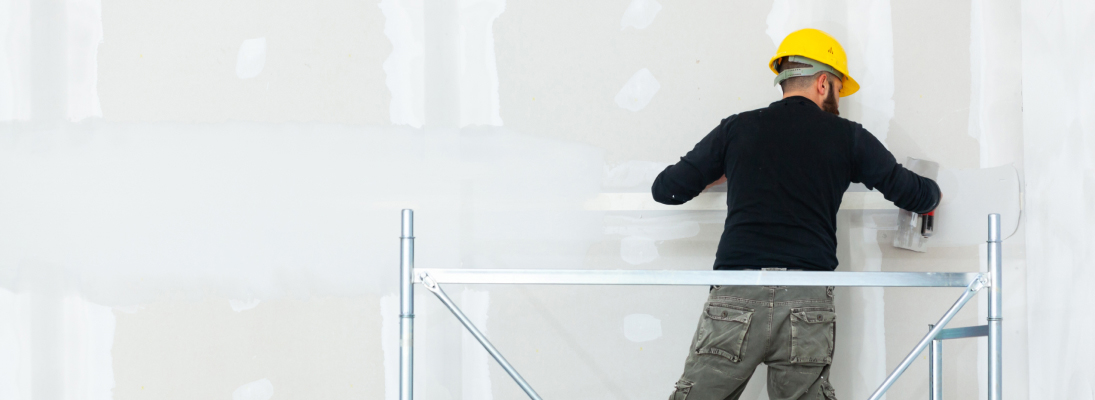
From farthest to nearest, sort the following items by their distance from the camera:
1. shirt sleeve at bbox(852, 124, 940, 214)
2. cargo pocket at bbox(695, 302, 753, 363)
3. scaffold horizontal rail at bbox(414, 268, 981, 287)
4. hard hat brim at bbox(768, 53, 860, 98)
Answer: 1. hard hat brim at bbox(768, 53, 860, 98)
2. shirt sleeve at bbox(852, 124, 940, 214)
3. cargo pocket at bbox(695, 302, 753, 363)
4. scaffold horizontal rail at bbox(414, 268, 981, 287)

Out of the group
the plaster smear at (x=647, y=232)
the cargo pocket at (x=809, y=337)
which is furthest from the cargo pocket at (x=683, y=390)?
the plaster smear at (x=647, y=232)

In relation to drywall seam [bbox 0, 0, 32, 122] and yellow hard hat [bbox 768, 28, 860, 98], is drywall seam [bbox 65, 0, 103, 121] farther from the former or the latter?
yellow hard hat [bbox 768, 28, 860, 98]

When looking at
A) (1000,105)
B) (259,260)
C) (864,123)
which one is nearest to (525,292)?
(259,260)

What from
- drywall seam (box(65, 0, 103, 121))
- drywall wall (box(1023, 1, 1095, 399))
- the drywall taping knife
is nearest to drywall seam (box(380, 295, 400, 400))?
drywall seam (box(65, 0, 103, 121))

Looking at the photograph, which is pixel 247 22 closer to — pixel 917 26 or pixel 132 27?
pixel 132 27

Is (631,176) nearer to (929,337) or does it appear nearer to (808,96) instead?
(808,96)

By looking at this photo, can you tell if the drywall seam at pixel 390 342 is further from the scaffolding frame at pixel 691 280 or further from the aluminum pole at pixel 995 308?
the aluminum pole at pixel 995 308

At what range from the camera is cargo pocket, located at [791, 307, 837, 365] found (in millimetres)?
1641

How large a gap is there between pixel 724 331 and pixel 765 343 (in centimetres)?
10

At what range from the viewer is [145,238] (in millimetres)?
2193

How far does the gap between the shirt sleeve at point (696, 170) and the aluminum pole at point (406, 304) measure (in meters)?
0.69

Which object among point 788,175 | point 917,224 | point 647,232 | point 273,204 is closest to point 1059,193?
point 917,224

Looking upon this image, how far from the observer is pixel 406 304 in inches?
61.2

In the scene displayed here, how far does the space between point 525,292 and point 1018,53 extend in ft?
5.49
